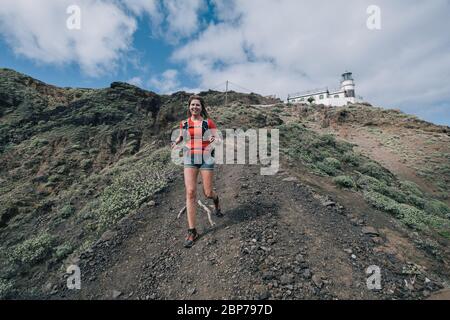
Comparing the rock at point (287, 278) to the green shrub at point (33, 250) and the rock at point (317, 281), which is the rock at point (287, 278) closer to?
the rock at point (317, 281)

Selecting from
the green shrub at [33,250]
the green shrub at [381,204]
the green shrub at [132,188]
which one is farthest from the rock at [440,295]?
the green shrub at [33,250]

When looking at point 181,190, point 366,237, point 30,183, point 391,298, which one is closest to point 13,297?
point 181,190

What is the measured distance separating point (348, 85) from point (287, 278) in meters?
75.3

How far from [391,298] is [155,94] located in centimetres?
2412

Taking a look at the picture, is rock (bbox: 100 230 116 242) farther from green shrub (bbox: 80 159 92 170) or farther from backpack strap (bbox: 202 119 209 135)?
green shrub (bbox: 80 159 92 170)

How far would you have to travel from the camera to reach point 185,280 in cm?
472

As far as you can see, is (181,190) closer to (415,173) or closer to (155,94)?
(155,94)

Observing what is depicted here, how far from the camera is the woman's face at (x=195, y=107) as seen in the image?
542 centimetres

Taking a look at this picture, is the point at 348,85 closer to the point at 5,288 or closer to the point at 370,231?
the point at 370,231

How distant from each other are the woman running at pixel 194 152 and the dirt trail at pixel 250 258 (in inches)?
26.9

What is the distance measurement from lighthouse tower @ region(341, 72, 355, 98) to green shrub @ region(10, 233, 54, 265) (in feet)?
239

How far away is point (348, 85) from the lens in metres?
70.2

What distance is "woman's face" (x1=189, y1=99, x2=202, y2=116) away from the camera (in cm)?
542

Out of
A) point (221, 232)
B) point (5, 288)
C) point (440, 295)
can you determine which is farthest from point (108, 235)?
point (440, 295)
